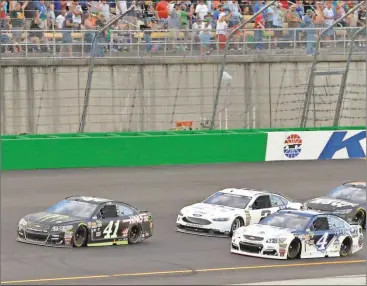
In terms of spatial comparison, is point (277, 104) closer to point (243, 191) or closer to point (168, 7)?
point (168, 7)

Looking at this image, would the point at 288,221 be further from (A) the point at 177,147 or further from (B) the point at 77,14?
(B) the point at 77,14

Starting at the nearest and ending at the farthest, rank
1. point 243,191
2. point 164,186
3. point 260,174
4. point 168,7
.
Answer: point 243,191, point 164,186, point 260,174, point 168,7

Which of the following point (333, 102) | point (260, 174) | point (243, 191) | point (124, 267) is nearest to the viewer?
point (124, 267)

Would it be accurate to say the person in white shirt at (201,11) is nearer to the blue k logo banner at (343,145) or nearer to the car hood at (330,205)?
the blue k logo banner at (343,145)

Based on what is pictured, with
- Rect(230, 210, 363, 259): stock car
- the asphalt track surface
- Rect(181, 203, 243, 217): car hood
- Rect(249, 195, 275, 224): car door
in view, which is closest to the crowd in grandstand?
the asphalt track surface

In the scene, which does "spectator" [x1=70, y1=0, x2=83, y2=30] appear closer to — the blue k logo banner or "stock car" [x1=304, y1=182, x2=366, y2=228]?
the blue k logo banner

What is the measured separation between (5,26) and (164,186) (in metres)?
6.25

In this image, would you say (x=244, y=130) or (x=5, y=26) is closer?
(x=5, y=26)

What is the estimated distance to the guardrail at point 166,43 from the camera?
3303 centimetres

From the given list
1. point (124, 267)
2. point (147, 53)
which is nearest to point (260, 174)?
point (147, 53)

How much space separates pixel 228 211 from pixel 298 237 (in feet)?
9.39

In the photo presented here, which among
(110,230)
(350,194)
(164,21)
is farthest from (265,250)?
(164,21)

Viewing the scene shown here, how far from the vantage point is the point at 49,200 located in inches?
1105

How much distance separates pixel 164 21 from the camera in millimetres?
35281
